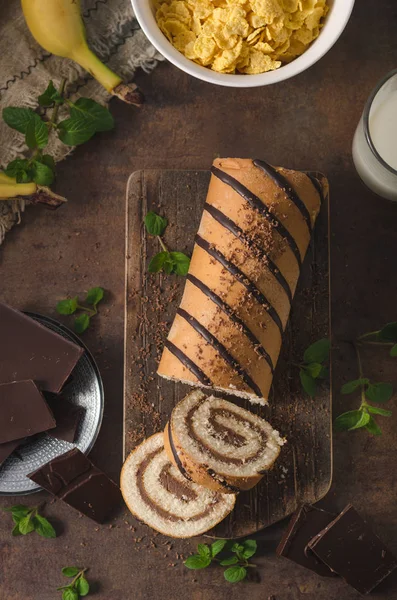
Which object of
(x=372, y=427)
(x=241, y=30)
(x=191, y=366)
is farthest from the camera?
(x=372, y=427)

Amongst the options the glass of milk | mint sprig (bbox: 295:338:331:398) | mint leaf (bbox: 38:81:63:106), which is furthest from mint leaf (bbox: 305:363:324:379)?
mint leaf (bbox: 38:81:63:106)

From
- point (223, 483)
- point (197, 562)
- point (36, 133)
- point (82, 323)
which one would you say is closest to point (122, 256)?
point (82, 323)

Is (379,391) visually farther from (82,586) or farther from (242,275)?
(82,586)

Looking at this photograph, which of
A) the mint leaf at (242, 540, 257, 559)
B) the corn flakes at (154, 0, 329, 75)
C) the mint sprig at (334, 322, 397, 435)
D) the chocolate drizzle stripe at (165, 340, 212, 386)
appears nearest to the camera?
the corn flakes at (154, 0, 329, 75)

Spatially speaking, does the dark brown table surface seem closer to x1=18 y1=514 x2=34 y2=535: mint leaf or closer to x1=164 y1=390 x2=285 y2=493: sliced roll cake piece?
x1=18 y1=514 x2=34 y2=535: mint leaf

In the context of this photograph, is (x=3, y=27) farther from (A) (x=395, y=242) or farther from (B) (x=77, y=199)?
(A) (x=395, y=242)

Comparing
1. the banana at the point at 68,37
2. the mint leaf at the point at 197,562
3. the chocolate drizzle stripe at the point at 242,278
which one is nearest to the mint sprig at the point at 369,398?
the chocolate drizzle stripe at the point at 242,278

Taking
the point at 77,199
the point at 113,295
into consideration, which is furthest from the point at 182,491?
the point at 77,199

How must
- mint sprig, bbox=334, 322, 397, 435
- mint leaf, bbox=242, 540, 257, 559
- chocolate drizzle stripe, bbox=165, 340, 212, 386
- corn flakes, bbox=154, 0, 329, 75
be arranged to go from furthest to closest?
mint leaf, bbox=242, 540, 257, 559 → mint sprig, bbox=334, 322, 397, 435 → chocolate drizzle stripe, bbox=165, 340, 212, 386 → corn flakes, bbox=154, 0, 329, 75

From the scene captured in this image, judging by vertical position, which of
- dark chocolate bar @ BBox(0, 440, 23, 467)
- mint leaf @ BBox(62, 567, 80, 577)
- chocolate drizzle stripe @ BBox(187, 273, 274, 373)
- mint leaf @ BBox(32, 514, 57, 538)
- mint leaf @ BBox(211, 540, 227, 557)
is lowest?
mint leaf @ BBox(62, 567, 80, 577)
